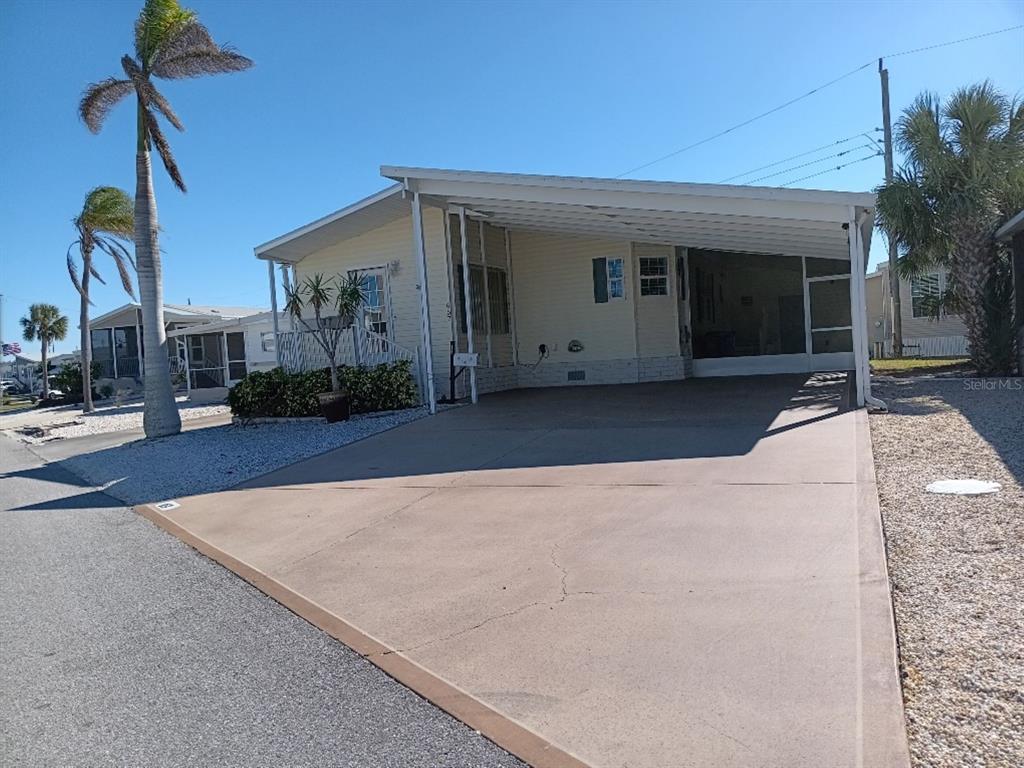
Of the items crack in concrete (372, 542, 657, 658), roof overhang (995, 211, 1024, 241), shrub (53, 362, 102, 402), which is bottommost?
crack in concrete (372, 542, 657, 658)

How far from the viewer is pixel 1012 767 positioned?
2.46 metres

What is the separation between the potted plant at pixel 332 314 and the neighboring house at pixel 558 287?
374 mm

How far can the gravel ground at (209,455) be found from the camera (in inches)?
365

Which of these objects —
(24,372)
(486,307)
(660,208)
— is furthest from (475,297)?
(24,372)

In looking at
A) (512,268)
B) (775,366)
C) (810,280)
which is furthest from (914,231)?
(512,268)

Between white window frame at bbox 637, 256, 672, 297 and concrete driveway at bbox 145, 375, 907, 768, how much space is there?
25.2ft

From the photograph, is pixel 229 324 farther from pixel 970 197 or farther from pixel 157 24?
pixel 970 197

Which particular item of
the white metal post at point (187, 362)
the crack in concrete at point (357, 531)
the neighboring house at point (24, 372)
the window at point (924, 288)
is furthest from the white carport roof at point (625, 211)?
the neighboring house at point (24, 372)

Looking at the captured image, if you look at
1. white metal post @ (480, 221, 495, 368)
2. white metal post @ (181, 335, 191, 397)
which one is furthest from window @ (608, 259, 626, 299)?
white metal post @ (181, 335, 191, 397)

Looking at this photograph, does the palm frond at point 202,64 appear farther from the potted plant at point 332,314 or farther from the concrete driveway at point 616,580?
the concrete driveway at point 616,580

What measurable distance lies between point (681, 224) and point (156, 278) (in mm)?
9609

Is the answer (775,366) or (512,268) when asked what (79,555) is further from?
(775,366)

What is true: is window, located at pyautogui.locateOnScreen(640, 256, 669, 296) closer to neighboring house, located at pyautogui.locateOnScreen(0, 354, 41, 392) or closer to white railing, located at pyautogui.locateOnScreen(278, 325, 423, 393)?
white railing, located at pyautogui.locateOnScreen(278, 325, 423, 393)

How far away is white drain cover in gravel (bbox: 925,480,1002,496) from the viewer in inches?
226
